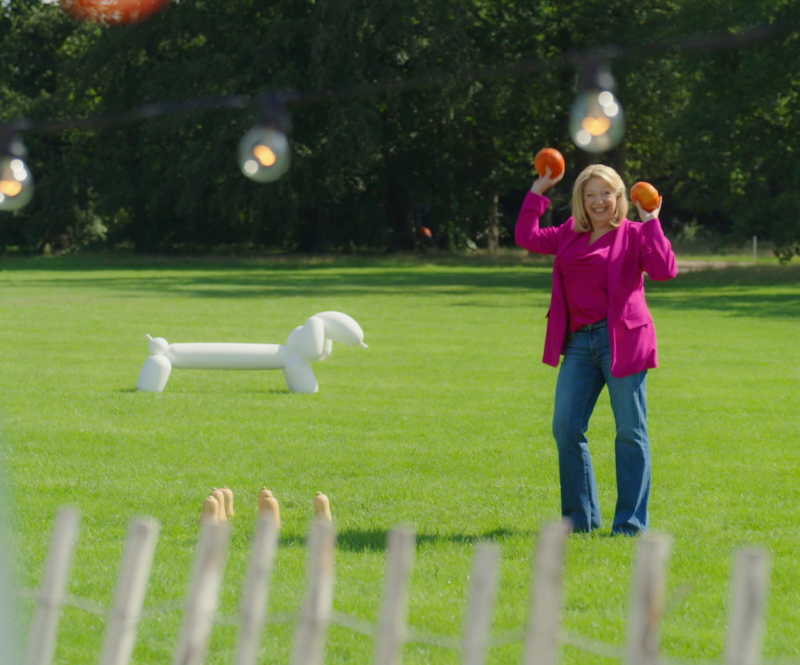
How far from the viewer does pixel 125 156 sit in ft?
178

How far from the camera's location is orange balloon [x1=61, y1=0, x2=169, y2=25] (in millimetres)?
51562

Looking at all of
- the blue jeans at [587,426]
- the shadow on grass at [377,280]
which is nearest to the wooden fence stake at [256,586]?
the blue jeans at [587,426]

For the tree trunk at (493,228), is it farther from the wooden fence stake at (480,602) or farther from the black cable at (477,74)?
the wooden fence stake at (480,602)

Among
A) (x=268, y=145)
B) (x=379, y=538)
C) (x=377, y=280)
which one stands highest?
(x=268, y=145)

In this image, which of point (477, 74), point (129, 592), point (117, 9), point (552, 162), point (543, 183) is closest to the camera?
point (129, 592)

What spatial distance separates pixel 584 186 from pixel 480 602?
401cm

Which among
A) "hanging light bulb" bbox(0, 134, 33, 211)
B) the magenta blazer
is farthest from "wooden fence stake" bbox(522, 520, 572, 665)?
the magenta blazer

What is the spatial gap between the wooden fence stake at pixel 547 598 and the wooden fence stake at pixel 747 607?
1.31ft

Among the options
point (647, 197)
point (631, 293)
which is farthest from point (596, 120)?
point (631, 293)

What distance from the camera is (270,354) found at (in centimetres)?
1315

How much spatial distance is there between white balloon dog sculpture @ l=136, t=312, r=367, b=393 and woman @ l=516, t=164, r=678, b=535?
6335mm

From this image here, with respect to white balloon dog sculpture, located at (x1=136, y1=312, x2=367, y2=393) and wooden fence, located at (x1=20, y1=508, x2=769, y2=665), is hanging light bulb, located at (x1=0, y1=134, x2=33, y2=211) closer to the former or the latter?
wooden fence, located at (x1=20, y1=508, x2=769, y2=665)

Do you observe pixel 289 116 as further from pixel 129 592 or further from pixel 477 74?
pixel 129 592

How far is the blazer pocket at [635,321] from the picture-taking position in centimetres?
644
